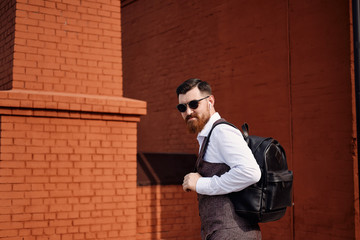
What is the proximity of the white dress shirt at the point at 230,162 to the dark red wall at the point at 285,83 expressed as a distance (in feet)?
11.1

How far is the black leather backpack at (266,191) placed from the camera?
2479 millimetres

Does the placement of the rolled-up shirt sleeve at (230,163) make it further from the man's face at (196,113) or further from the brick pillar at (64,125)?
the brick pillar at (64,125)

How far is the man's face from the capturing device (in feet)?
8.97

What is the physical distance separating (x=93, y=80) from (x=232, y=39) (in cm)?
273

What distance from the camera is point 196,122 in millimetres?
2734

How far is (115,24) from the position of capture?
17.4 feet

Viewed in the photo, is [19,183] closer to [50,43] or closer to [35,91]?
[35,91]

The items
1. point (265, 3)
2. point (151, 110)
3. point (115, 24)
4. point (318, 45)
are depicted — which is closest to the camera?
point (115, 24)

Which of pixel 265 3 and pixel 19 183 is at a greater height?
pixel 265 3

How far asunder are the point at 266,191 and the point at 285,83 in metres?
3.94

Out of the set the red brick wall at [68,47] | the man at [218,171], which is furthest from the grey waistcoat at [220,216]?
the red brick wall at [68,47]

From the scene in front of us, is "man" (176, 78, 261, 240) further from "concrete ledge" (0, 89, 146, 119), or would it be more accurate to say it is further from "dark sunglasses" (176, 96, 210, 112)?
"concrete ledge" (0, 89, 146, 119)

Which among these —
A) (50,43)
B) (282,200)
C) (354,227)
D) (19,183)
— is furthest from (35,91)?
(354,227)

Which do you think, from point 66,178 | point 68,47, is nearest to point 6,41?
point 68,47
